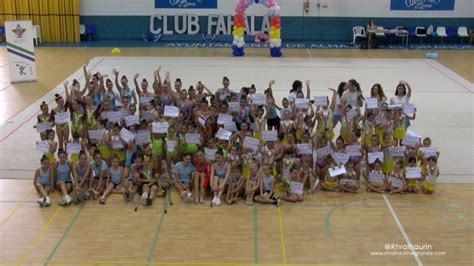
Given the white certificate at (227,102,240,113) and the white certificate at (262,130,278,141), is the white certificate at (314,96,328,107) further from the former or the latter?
the white certificate at (227,102,240,113)

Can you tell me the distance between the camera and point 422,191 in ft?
31.9

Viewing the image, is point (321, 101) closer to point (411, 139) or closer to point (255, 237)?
point (411, 139)

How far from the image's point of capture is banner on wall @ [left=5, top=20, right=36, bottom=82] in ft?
59.3

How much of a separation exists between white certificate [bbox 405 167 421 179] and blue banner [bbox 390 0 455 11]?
19995 mm

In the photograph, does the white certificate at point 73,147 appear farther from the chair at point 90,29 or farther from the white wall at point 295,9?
the chair at point 90,29

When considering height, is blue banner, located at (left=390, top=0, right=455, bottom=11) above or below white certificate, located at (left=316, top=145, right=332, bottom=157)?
above

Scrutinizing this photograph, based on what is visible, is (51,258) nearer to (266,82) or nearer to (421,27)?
(266,82)

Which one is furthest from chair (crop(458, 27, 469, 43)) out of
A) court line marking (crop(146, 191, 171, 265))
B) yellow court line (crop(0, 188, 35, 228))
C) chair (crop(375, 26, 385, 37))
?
yellow court line (crop(0, 188, 35, 228))

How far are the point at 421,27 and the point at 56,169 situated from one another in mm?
22999

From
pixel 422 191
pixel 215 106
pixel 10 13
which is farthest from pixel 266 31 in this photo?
pixel 422 191

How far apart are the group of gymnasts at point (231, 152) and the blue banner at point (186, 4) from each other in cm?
1739

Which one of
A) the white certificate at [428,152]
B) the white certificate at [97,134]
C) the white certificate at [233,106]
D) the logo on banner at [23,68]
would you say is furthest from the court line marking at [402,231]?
the logo on banner at [23,68]

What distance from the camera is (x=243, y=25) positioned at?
2314 cm

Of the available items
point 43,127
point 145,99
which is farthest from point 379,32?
point 43,127
